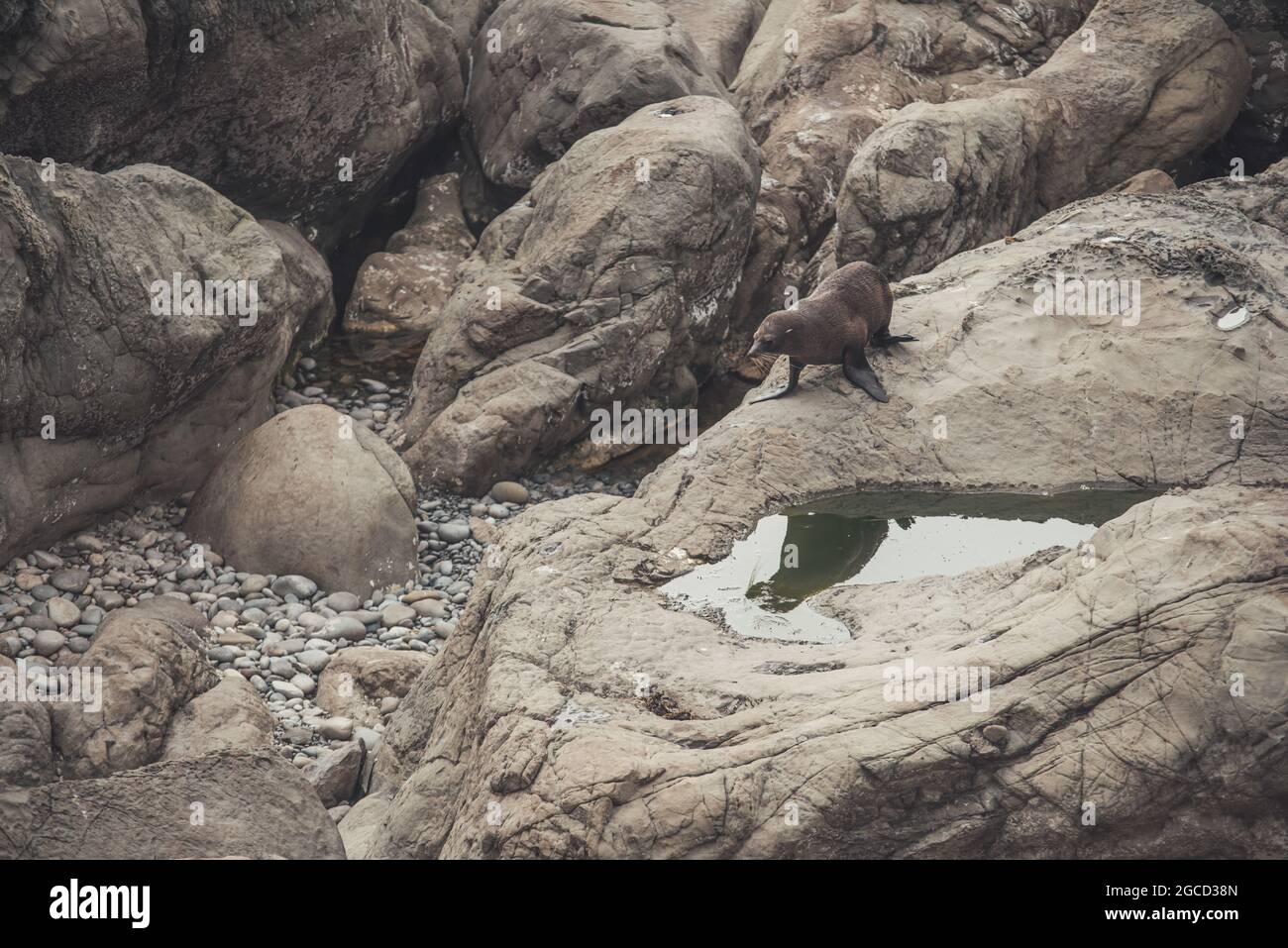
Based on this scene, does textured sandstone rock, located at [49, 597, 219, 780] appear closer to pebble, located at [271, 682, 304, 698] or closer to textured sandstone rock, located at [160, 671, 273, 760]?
textured sandstone rock, located at [160, 671, 273, 760]

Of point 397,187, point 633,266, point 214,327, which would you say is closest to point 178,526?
point 214,327

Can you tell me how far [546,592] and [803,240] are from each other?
28.5 ft

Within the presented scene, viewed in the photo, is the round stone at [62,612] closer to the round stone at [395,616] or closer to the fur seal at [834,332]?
the round stone at [395,616]

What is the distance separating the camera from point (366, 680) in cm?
974

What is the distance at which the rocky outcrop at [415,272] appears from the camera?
48.4 ft

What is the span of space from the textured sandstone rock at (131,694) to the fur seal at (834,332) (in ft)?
13.4

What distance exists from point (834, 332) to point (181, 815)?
5.20 metres

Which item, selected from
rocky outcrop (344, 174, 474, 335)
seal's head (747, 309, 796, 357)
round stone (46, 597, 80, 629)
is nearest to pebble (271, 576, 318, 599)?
round stone (46, 597, 80, 629)

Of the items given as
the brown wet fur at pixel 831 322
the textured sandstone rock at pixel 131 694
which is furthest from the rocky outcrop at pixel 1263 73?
the textured sandstone rock at pixel 131 694

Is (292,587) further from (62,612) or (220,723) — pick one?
(220,723)

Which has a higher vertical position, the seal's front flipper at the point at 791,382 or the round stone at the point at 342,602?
the seal's front flipper at the point at 791,382

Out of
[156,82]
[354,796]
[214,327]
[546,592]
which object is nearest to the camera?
[546,592]

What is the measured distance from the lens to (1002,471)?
348 inches
